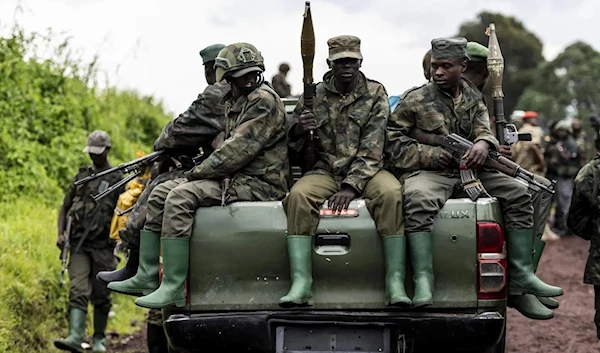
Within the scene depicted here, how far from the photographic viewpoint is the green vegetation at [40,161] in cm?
928

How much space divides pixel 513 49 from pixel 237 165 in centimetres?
5001

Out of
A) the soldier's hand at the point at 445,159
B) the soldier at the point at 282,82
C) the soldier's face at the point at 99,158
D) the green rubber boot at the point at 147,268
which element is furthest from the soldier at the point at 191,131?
the soldier at the point at 282,82

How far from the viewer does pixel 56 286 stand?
10.2 meters

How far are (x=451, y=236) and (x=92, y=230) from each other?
15.0 ft

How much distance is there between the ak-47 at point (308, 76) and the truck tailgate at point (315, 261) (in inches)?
24.8

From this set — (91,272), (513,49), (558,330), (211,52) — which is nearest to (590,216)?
(211,52)

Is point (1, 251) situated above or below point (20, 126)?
below

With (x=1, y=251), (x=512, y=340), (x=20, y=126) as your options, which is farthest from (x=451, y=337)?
(x=20, y=126)

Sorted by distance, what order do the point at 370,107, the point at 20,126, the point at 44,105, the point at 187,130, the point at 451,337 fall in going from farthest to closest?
the point at 44,105
the point at 20,126
the point at 187,130
the point at 370,107
the point at 451,337

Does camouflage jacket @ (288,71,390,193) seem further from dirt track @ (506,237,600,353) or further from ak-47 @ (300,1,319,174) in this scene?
dirt track @ (506,237,600,353)

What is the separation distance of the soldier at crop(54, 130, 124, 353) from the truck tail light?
450cm

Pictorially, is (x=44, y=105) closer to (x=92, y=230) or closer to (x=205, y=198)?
(x=92, y=230)

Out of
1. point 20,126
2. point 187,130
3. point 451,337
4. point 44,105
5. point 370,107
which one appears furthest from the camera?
point 44,105

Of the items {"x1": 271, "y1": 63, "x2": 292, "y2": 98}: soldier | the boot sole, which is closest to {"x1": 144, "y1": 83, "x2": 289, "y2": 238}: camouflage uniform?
the boot sole
